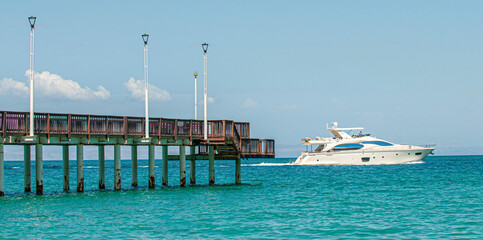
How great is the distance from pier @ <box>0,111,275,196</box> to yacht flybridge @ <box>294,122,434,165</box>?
62970 mm

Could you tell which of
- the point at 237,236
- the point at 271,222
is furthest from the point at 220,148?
the point at 237,236

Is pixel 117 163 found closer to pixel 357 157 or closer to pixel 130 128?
pixel 130 128

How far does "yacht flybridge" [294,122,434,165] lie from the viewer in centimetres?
11438

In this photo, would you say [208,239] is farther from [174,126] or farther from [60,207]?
[174,126]

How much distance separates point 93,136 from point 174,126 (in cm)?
594

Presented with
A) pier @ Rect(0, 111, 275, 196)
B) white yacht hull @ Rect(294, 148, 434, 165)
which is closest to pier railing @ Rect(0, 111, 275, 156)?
pier @ Rect(0, 111, 275, 196)

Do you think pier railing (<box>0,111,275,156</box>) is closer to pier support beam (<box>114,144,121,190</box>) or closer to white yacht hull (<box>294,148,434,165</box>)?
pier support beam (<box>114,144,121,190</box>)

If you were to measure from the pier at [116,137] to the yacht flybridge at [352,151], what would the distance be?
62970 mm

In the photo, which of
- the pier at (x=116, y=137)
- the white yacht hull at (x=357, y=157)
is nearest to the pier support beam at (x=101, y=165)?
the pier at (x=116, y=137)

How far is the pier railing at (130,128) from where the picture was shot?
1492 inches

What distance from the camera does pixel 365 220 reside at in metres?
30.4

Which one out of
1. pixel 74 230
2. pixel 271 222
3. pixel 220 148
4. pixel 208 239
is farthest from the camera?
pixel 220 148

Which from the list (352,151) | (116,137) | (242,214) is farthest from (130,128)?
(352,151)

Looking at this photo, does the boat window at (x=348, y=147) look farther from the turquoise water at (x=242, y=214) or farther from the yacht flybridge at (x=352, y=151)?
the turquoise water at (x=242, y=214)
